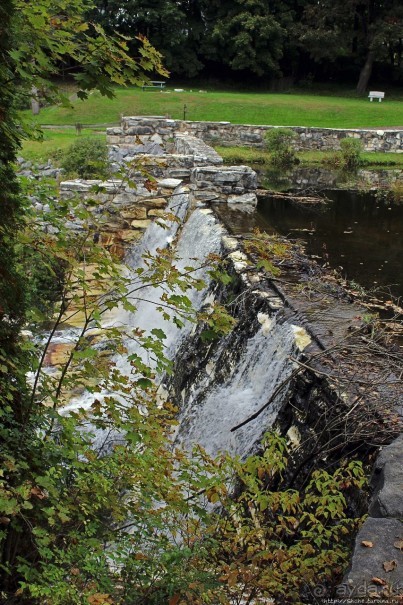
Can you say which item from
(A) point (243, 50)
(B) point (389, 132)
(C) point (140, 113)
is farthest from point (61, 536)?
(A) point (243, 50)

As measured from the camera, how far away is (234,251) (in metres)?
8.65

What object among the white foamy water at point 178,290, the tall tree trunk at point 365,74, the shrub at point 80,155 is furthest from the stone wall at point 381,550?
the tall tree trunk at point 365,74

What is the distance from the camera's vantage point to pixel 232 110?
27609 mm

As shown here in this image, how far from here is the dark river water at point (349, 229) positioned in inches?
392

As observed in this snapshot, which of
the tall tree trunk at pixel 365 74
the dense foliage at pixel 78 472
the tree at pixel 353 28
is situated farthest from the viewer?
the tall tree trunk at pixel 365 74

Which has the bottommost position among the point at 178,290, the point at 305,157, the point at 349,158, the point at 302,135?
the point at 178,290

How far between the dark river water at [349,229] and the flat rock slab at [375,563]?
480cm

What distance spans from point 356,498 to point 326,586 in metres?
0.56

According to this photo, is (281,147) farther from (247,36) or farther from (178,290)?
(247,36)

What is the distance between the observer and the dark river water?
9.97 m

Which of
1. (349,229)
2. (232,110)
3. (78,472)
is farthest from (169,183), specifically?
(232,110)

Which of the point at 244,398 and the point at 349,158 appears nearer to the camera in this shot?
the point at 244,398

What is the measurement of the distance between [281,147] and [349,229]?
9360mm

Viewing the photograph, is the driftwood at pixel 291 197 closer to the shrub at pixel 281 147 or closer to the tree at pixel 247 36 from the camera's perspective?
the shrub at pixel 281 147
